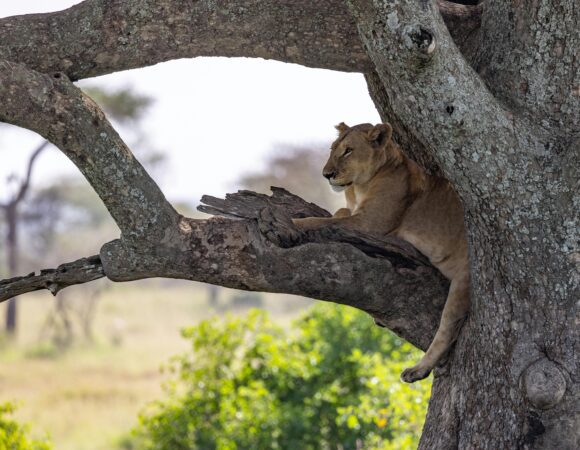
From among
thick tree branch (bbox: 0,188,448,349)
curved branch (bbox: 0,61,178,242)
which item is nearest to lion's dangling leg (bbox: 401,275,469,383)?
thick tree branch (bbox: 0,188,448,349)

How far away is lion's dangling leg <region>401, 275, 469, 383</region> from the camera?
4.64m

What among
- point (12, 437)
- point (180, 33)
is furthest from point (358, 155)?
point (12, 437)

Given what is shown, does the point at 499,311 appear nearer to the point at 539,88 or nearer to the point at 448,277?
the point at 448,277

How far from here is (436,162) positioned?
443 cm

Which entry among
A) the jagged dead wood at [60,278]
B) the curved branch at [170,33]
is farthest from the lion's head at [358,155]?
the jagged dead wood at [60,278]

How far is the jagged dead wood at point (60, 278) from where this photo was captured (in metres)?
4.53

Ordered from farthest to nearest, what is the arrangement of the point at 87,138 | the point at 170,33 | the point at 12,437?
the point at 12,437
the point at 170,33
the point at 87,138

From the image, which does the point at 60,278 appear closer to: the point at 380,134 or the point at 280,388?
the point at 380,134

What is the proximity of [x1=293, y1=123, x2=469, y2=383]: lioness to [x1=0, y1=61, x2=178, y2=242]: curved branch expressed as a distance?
2.70 ft

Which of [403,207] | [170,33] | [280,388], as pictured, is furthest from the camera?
[280,388]

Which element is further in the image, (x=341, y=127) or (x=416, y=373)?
(x=341, y=127)

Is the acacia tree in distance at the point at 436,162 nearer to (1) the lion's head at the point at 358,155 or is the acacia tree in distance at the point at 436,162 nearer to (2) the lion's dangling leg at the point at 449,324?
(2) the lion's dangling leg at the point at 449,324

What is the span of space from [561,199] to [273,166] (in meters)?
24.1

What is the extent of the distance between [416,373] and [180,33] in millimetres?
1977
